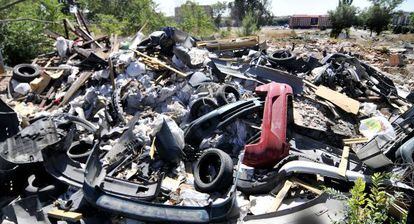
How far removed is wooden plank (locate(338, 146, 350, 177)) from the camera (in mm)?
4540

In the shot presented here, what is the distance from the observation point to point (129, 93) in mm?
7406

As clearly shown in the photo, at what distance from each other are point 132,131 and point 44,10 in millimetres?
11444

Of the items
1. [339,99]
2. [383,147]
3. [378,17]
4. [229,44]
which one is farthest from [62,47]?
[378,17]

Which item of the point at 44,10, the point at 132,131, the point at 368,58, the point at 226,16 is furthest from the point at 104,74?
the point at 226,16

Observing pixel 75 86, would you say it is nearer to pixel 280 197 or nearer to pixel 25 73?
pixel 25 73

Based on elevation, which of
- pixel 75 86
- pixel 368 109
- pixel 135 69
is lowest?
pixel 368 109

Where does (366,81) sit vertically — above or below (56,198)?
above

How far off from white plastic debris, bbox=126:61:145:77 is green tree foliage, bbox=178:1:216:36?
14.5 meters

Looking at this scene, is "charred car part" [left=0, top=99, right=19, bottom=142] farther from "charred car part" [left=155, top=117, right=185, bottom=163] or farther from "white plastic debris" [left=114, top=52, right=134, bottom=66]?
"white plastic debris" [left=114, top=52, right=134, bottom=66]

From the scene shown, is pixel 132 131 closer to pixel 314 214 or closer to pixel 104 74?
pixel 104 74

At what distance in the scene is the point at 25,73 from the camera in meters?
9.02

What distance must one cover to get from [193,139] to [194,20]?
61.6 ft

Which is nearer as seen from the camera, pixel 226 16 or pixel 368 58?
pixel 368 58

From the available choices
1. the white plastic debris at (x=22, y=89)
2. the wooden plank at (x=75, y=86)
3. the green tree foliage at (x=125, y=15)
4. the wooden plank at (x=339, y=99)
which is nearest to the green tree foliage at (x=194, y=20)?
the green tree foliage at (x=125, y=15)
